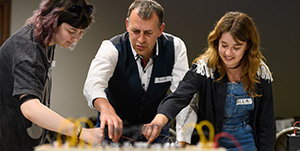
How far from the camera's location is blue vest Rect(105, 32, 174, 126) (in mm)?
2076

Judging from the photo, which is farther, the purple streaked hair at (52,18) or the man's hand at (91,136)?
the purple streaked hair at (52,18)

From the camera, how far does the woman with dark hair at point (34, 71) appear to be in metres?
1.38

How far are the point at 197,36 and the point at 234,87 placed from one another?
8.27 ft

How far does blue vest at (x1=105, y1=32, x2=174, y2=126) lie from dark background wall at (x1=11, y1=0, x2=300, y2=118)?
2237 mm

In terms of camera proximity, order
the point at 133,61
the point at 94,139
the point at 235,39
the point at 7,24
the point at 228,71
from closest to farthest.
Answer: the point at 94,139
the point at 235,39
the point at 228,71
the point at 133,61
the point at 7,24

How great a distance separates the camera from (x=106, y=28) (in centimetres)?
435

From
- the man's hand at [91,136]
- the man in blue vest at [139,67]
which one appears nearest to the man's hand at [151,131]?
the man's hand at [91,136]

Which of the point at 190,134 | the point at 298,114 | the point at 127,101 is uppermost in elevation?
the point at 127,101

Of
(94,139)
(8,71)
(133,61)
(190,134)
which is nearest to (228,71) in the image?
(190,134)

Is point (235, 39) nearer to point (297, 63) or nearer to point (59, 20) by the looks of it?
point (59, 20)

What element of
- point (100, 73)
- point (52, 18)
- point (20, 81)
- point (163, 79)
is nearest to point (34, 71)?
point (20, 81)

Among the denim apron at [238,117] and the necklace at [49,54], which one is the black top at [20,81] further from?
the denim apron at [238,117]

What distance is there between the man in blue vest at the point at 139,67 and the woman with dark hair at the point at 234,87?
23 centimetres

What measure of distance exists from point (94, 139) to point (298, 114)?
3568 mm
